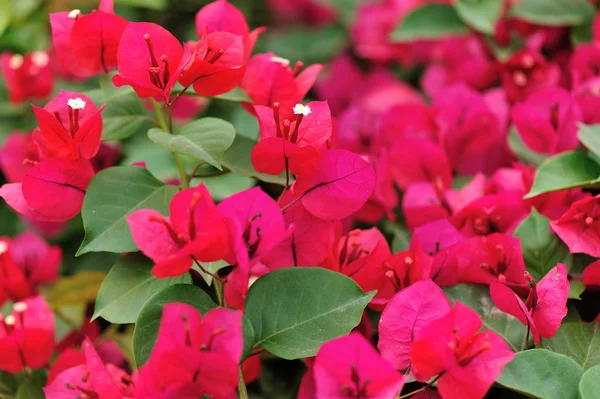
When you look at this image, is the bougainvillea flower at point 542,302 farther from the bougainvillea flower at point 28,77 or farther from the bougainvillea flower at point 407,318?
the bougainvillea flower at point 28,77

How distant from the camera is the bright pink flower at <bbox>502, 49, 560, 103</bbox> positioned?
1.11m

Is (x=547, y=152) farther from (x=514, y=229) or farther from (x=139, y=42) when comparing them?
(x=139, y=42)

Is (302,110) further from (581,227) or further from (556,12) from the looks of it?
(556,12)

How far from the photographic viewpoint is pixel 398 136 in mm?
1057

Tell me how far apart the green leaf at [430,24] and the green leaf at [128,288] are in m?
0.75

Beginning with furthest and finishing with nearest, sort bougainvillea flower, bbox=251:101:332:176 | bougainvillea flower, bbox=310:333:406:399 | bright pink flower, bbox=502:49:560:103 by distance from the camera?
bright pink flower, bbox=502:49:560:103 < bougainvillea flower, bbox=251:101:332:176 < bougainvillea flower, bbox=310:333:406:399

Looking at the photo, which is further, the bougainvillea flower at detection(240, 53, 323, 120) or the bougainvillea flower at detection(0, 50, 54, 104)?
the bougainvillea flower at detection(0, 50, 54, 104)

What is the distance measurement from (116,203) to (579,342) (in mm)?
499

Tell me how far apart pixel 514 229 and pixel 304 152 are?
30 centimetres

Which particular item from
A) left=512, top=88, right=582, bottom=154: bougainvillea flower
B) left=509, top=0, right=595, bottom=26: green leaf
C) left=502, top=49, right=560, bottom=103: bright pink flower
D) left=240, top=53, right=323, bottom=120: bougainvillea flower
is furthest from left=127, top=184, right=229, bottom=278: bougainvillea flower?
left=509, top=0, right=595, bottom=26: green leaf

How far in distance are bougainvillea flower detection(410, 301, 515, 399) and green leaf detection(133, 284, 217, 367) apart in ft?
0.66

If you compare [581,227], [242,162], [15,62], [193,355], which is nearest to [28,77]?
[15,62]

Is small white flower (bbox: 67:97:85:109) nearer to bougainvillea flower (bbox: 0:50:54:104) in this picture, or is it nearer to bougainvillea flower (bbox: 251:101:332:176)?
bougainvillea flower (bbox: 251:101:332:176)

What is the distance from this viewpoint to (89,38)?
75 centimetres
